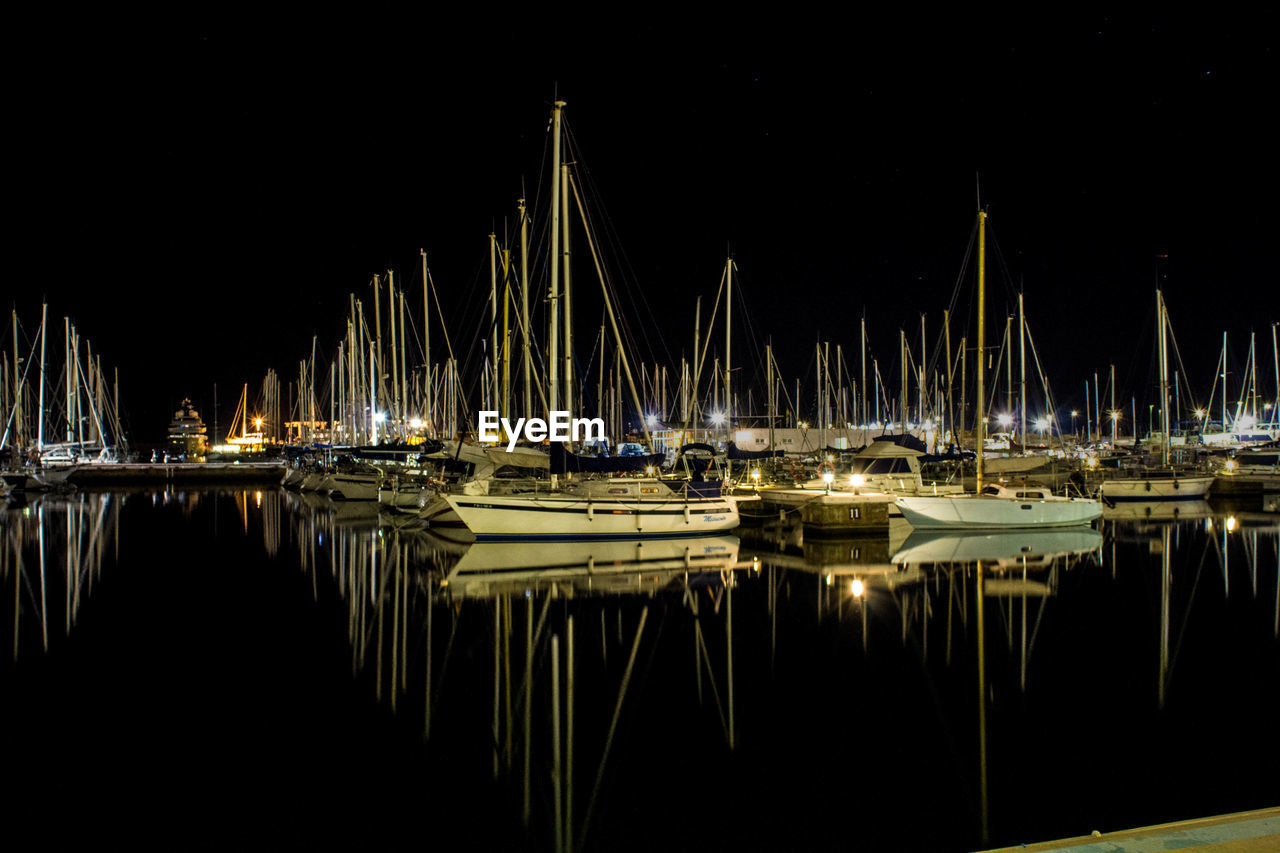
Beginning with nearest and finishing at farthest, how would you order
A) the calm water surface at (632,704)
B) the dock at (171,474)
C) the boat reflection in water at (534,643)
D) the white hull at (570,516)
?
the calm water surface at (632,704)
the boat reflection in water at (534,643)
the white hull at (570,516)
the dock at (171,474)

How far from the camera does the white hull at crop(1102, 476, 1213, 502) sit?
138 ft

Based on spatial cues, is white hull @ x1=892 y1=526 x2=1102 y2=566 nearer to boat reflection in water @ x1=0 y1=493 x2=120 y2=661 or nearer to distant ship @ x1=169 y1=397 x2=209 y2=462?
boat reflection in water @ x1=0 y1=493 x2=120 y2=661

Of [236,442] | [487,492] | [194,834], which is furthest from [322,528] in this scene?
[236,442]

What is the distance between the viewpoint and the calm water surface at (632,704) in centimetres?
726

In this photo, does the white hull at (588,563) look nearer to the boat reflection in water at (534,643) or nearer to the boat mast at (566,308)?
the boat reflection in water at (534,643)

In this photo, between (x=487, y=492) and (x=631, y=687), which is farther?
(x=487, y=492)

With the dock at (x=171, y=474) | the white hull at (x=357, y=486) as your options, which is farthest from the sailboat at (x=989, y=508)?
the dock at (x=171, y=474)

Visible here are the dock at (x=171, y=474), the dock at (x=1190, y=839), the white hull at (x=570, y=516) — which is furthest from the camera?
the dock at (x=171, y=474)

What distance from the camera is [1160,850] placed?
458 cm

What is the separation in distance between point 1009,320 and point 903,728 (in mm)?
54074

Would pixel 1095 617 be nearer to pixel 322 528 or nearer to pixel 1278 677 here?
pixel 1278 677

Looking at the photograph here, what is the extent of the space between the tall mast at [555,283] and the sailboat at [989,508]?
42.2 ft

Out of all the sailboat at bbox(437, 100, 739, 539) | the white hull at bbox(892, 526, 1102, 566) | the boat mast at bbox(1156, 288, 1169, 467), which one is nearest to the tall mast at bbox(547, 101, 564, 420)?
the sailboat at bbox(437, 100, 739, 539)

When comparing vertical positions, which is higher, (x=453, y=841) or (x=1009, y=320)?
(x=1009, y=320)
